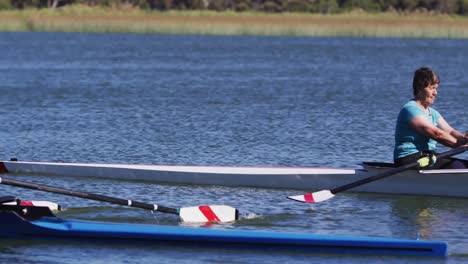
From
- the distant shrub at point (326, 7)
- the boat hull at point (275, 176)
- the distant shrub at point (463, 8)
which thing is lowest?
the distant shrub at point (326, 7)

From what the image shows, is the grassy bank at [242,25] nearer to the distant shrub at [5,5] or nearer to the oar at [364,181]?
the distant shrub at [5,5]

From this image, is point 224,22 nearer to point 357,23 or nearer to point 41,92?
point 357,23

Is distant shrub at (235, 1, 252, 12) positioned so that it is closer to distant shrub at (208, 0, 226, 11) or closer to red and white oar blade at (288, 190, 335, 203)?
distant shrub at (208, 0, 226, 11)

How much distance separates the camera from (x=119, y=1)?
76125 mm

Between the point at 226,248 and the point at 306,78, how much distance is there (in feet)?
79.4

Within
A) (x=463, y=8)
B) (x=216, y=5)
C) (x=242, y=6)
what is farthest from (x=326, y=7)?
(x=463, y=8)

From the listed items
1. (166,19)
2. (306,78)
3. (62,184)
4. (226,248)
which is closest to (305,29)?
(166,19)

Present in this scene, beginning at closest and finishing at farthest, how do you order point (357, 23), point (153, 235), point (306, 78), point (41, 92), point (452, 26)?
point (153, 235) → point (41, 92) → point (306, 78) → point (452, 26) → point (357, 23)

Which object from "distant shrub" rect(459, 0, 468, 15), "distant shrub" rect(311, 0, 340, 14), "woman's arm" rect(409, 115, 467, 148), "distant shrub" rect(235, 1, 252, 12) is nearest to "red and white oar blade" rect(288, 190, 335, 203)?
"woman's arm" rect(409, 115, 467, 148)

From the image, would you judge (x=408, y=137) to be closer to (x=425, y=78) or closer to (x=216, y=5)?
(x=425, y=78)

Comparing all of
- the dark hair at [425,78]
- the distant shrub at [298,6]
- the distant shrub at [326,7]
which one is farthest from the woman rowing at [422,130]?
the distant shrub at [298,6]

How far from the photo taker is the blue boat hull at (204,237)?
9367 millimetres

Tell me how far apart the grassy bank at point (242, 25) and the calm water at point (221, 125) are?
3.49m

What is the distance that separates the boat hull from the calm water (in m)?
0.10
